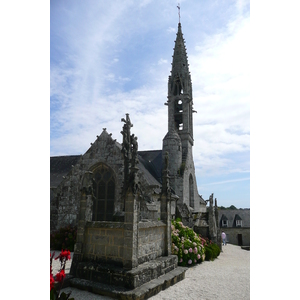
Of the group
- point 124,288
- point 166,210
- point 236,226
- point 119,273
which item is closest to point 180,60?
point 166,210

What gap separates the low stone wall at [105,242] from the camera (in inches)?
237

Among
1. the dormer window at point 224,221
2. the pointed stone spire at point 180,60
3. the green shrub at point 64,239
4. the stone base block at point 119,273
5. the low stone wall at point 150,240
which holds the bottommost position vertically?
the dormer window at point 224,221

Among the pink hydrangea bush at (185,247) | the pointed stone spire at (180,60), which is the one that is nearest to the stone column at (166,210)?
the pink hydrangea bush at (185,247)

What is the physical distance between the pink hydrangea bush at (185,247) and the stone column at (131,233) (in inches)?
158

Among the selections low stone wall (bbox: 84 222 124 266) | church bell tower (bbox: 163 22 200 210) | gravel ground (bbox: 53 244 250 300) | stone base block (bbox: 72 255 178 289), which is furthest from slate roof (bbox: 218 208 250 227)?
low stone wall (bbox: 84 222 124 266)

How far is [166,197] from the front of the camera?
330 inches

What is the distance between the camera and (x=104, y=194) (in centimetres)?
1351

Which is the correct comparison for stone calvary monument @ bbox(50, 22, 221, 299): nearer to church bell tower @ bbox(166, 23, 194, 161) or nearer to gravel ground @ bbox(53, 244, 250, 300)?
gravel ground @ bbox(53, 244, 250, 300)

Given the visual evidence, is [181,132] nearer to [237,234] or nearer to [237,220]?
[237,234]

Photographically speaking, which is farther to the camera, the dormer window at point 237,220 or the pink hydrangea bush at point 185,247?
the dormer window at point 237,220

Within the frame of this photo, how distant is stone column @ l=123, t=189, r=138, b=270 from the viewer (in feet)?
18.8

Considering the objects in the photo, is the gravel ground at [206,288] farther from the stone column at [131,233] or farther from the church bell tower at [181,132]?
the church bell tower at [181,132]
